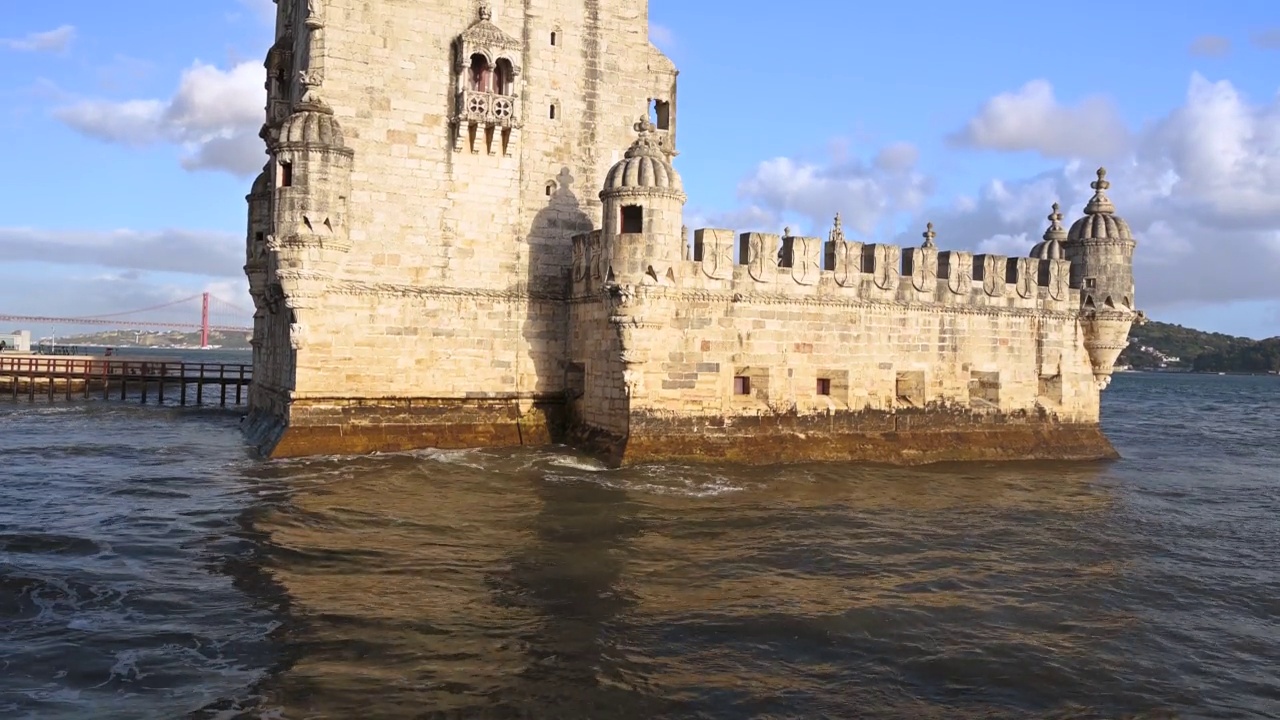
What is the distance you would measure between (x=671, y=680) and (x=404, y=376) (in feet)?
42.7

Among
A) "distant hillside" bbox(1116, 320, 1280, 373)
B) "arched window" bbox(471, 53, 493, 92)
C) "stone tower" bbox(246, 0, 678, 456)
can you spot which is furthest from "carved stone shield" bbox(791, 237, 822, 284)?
"distant hillside" bbox(1116, 320, 1280, 373)

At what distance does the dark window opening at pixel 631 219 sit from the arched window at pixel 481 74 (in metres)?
4.25

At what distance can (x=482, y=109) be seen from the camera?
20078mm

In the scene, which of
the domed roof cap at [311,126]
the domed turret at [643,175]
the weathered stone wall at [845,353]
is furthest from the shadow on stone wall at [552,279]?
the domed roof cap at [311,126]

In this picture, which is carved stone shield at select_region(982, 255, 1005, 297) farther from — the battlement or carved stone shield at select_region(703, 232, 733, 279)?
carved stone shield at select_region(703, 232, 733, 279)

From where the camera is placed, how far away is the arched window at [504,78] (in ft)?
67.2

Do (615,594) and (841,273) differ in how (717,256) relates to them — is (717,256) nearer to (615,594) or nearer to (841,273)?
(841,273)

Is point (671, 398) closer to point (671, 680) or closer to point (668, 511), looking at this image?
point (668, 511)

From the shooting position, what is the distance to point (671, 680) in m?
8.20

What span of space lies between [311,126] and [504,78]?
434cm

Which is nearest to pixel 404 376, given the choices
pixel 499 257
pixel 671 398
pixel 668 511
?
pixel 499 257

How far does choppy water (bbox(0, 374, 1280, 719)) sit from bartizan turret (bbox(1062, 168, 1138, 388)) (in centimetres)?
541

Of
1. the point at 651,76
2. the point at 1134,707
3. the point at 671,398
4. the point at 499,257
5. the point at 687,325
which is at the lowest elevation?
the point at 1134,707

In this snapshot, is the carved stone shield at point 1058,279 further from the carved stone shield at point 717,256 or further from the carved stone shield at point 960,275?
the carved stone shield at point 717,256
